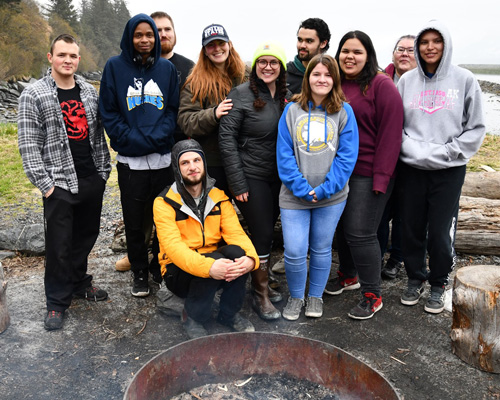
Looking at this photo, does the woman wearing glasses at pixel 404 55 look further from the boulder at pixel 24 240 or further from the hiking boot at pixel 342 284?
the boulder at pixel 24 240

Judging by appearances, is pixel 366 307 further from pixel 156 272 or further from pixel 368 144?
pixel 156 272

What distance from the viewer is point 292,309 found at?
3.80 metres

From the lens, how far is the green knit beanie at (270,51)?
11.3ft

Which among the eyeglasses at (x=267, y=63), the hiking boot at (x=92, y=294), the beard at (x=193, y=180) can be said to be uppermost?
the eyeglasses at (x=267, y=63)

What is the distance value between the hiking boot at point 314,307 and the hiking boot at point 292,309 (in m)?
0.07

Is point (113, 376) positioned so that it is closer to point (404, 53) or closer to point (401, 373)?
point (401, 373)

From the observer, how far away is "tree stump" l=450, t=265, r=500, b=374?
3182 millimetres

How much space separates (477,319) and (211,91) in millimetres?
2559

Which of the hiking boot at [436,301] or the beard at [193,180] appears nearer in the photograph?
the beard at [193,180]

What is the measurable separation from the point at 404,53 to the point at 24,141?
3.51 m

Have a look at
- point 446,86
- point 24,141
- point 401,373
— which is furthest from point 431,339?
point 24,141

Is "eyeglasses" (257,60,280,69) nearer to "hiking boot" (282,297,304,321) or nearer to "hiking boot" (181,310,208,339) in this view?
"hiking boot" (282,297,304,321)

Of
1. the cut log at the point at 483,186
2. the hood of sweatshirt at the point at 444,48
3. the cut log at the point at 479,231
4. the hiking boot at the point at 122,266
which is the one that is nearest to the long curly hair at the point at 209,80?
the hood of sweatshirt at the point at 444,48

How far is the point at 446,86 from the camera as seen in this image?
11.5 ft
